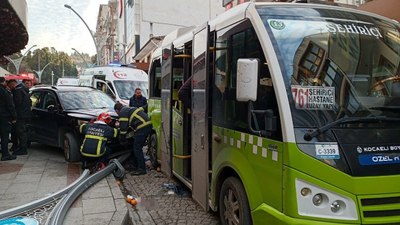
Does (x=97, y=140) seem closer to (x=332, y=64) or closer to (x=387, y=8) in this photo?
(x=332, y=64)

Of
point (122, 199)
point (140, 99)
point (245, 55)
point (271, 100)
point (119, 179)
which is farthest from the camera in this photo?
point (140, 99)

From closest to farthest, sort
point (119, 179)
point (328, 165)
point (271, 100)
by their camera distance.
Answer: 1. point (328, 165)
2. point (271, 100)
3. point (119, 179)

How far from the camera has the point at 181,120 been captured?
643 cm

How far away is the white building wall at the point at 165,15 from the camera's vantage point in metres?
34.8

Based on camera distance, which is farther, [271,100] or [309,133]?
[271,100]

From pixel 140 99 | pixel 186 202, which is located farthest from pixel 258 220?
pixel 140 99

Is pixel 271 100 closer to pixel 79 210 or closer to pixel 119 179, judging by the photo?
pixel 79 210

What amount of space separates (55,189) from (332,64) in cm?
487

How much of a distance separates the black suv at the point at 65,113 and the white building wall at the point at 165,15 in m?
24.8

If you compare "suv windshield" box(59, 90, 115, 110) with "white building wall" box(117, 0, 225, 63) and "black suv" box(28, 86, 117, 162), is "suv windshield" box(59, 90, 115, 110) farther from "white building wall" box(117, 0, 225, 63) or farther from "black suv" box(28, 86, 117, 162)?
"white building wall" box(117, 0, 225, 63)

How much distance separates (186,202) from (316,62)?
135 inches

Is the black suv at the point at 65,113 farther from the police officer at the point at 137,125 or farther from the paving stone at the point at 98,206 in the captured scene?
the paving stone at the point at 98,206

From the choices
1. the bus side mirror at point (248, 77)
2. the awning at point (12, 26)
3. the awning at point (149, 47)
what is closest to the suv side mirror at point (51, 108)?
the awning at point (12, 26)

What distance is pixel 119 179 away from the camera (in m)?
7.44
